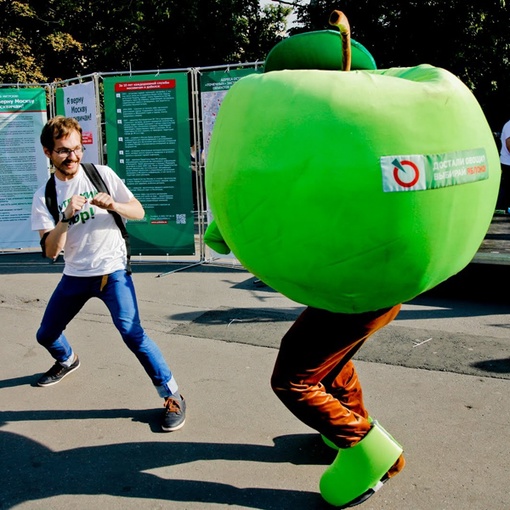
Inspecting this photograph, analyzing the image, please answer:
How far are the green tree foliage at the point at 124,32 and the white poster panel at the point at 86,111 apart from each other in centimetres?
1201

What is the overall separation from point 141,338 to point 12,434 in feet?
3.20

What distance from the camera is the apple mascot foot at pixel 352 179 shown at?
2076mm

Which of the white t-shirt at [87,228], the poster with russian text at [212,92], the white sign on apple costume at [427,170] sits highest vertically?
the poster with russian text at [212,92]

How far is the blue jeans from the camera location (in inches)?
146

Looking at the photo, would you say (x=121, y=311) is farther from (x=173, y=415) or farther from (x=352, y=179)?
(x=352, y=179)

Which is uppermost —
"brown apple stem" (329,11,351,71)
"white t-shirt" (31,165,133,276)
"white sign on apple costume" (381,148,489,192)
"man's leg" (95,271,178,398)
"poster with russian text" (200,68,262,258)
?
"poster with russian text" (200,68,262,258)

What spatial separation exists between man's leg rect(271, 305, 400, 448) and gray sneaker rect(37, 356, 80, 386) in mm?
2278

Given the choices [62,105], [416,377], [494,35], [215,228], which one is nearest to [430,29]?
[494,35]

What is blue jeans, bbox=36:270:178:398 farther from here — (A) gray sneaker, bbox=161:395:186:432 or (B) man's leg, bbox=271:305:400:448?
(B) man's leg, bbox=271:305:400:448

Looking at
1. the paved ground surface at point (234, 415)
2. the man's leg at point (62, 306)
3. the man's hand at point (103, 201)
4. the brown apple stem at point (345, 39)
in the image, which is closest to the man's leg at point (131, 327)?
the man's leg at point (62, 306)

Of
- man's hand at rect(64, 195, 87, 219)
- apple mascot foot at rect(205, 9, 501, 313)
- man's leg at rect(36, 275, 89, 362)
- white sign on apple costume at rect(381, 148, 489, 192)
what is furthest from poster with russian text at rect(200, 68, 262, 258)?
white sign on apple costume at rect(381, 148, 489, 192)

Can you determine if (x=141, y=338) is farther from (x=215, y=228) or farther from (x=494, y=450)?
(x=494, y=450)

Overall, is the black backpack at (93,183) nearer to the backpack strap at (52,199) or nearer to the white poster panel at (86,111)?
the backpack strap at (52,199)

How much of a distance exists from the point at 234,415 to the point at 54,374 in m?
1.48
